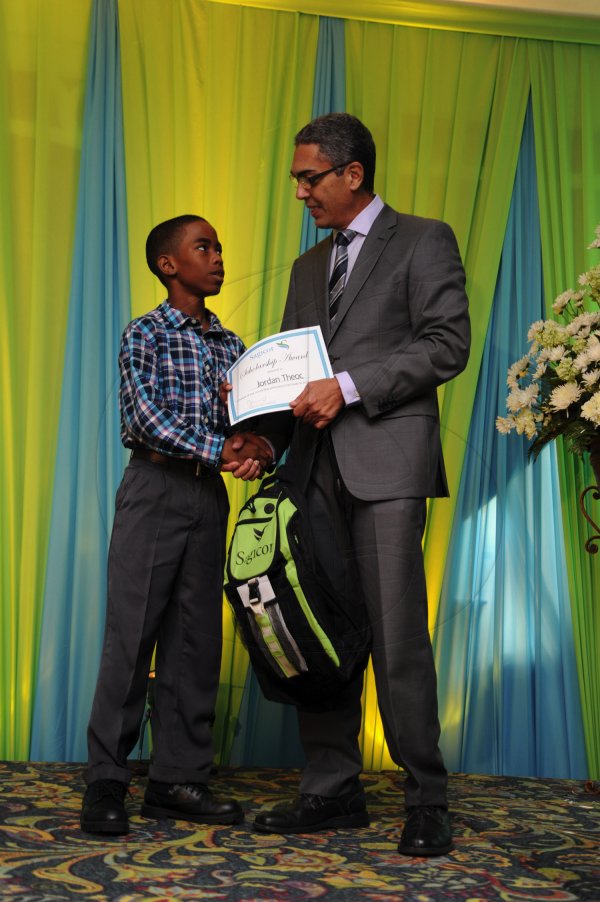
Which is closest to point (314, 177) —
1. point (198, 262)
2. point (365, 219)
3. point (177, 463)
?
point (365, 219)

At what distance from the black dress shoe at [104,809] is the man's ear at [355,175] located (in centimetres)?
145

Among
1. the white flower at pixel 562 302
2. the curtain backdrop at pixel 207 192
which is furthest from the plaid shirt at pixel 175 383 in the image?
the white flower at pixel 562 302

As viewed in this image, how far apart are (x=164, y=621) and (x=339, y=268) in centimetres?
94

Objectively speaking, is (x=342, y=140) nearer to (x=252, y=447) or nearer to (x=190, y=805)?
(x=252, y=447)

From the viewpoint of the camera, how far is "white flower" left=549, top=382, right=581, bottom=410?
2.82m

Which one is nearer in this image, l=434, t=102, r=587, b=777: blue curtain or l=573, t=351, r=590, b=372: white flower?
l=573, t=351, r=590, b=372: white flower

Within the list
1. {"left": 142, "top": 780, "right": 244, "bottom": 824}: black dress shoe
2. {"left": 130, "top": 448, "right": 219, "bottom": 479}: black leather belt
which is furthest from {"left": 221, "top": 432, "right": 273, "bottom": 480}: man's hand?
{"left": 142, "top": 780, "right": 244, "bottom": 824}: black dress shoe

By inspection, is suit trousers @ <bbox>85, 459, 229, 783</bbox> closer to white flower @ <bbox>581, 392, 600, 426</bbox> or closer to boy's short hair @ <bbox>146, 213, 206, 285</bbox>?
boy's short hair @ <bbox>146, 213, 206, 285</bbox>

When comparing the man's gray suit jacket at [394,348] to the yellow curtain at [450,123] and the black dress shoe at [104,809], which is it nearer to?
the black dress shoe at [104,809]

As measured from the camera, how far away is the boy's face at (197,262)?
2.50m

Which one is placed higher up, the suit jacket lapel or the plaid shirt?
the suit jacket lapel

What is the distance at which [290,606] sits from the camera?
6.88ft

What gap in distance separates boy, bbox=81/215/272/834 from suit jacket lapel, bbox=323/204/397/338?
33 cm

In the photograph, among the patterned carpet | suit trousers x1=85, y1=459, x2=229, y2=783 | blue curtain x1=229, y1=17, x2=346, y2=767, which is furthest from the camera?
blue curtain x1=229, y1=17, x2=346, y2=767
